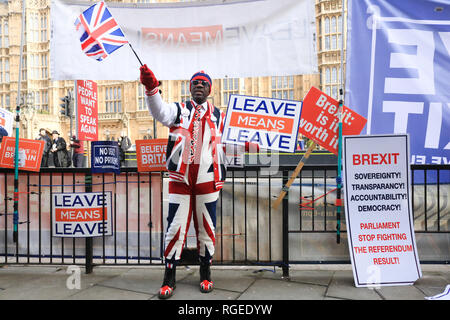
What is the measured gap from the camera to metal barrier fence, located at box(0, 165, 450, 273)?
388 centimetres

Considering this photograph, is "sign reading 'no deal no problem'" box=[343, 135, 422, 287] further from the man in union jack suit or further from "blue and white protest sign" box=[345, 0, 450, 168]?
the man in union jack suit

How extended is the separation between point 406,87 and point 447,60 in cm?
55

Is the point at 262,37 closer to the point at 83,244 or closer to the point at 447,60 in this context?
the point at 447,60

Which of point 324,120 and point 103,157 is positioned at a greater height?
point 324,120

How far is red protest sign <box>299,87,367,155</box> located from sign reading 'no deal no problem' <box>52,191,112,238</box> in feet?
7.99

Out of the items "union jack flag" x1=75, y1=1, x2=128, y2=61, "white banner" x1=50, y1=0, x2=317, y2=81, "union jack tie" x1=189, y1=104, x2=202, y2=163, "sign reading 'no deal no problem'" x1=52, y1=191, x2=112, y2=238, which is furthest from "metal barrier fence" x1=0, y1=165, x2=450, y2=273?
"union jack flag" x1=75, y1=1, x2=128, y2=61

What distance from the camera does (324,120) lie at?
362 centimetres

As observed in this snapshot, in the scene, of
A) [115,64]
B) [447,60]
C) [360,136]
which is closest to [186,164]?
[115,64]

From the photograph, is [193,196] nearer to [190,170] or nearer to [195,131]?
[190,170]

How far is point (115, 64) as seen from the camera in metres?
3.77

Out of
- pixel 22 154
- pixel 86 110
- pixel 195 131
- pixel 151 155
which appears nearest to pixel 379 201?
pixel 195 131

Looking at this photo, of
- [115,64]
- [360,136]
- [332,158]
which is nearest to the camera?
[360,136]

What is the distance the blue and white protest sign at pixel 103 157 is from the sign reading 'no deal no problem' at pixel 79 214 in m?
0.30

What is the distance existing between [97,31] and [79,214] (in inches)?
78.6
